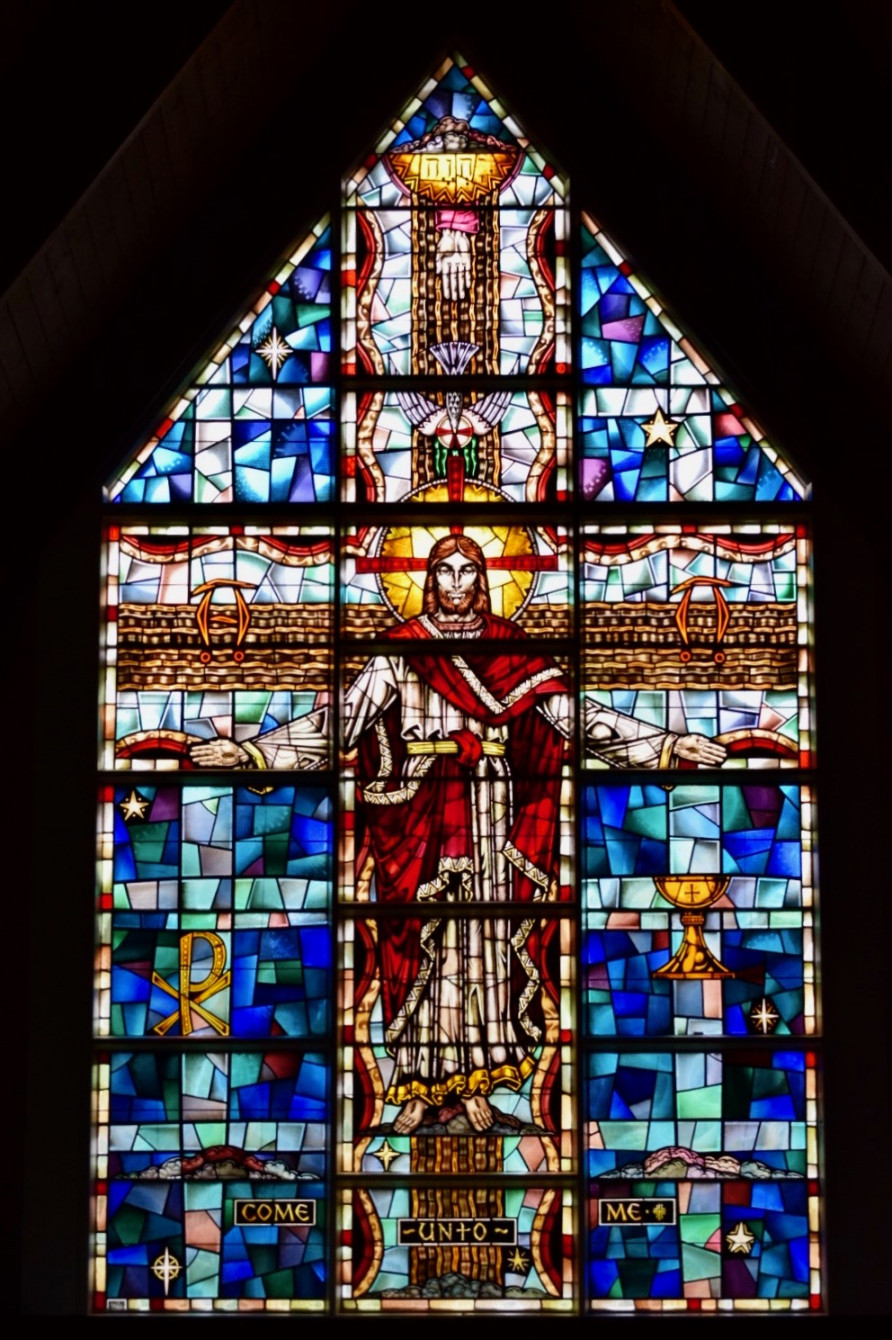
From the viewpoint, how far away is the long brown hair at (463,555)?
7688 mm

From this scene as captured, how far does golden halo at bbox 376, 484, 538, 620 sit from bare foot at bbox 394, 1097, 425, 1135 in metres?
1.59

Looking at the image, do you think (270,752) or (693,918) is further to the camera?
(270,752)

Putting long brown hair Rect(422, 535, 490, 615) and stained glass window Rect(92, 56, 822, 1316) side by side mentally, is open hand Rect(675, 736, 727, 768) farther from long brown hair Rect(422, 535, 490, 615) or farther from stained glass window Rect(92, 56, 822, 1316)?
long brown hair Rect(422, 535, 490, 615)

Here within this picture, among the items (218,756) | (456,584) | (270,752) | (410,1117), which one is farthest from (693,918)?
(218,756)

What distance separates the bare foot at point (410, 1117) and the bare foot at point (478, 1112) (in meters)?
0.14

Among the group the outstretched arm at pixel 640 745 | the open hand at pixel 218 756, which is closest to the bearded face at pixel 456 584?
the outstretched arm at pixel 640 745

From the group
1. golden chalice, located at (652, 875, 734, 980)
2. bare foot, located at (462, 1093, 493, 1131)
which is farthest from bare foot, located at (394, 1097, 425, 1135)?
golden chalice, located at (652, 875, 734, 980)

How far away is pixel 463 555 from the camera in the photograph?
7707 mm

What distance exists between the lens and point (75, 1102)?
7230mm

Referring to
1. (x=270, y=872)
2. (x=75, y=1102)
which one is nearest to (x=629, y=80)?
(x=270, y=872)

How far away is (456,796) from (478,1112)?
3.34ft

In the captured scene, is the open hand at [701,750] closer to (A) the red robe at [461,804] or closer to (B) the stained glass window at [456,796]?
(B) the stained glass window at [456,796]

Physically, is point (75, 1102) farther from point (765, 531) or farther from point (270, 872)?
point (765, 531)

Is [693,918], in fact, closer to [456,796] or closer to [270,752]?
[456,796]
